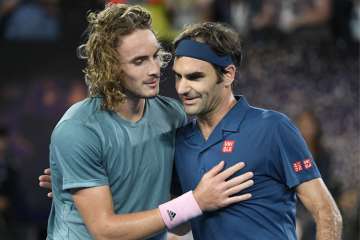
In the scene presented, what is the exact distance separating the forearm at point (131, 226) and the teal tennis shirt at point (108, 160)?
0.47 feet

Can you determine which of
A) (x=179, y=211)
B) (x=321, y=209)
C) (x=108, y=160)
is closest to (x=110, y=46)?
(x=108, y=160)

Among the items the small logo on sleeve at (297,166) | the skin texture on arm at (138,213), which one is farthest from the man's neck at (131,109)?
the small logo on sleeve at (297,166)

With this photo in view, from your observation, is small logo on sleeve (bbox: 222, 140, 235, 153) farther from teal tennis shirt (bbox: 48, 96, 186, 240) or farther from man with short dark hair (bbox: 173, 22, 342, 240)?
teal tennis shirt (bbox: 48, 96, 186, 240)

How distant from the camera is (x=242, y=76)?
28.4 ft

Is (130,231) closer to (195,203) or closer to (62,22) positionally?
(195,203)

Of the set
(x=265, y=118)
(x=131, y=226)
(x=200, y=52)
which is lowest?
(x=131, y=226)

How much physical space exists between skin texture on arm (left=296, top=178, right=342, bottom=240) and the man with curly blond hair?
271 millimetres

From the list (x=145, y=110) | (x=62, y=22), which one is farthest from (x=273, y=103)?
(x=145, y=110)

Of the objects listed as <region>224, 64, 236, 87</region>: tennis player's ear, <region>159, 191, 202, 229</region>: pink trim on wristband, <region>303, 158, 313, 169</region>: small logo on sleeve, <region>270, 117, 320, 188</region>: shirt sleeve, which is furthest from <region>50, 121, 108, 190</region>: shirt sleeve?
<region>303, 158, 313, 169</region>: small logo on sleeve

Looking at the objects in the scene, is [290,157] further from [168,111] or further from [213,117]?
[168,111]

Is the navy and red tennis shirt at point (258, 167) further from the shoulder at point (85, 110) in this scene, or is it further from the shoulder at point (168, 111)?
the shoulder at point (85, 110)

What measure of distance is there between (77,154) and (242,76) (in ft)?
14.6

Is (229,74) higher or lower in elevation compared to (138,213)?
higher

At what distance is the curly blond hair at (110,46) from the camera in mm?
4512
